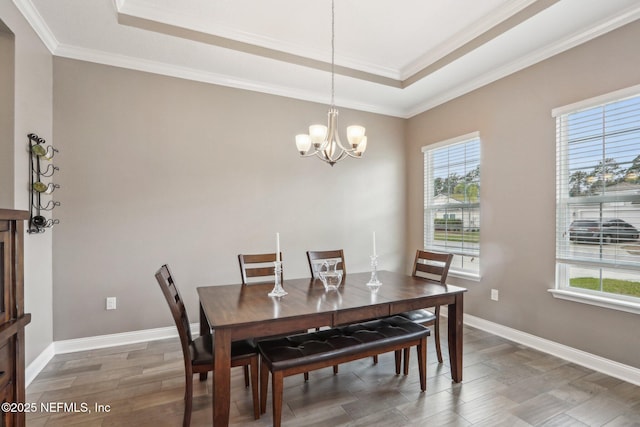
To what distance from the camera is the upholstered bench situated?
183 cm

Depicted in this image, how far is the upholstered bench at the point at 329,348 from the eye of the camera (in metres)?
1.83

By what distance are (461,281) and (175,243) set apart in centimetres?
335

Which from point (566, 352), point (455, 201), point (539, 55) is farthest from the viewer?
point (455, 201)

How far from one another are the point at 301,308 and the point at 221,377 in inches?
22.3

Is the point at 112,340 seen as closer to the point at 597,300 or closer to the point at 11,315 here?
the point at 11,315

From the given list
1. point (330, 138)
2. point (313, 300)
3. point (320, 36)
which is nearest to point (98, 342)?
point (313, 300)

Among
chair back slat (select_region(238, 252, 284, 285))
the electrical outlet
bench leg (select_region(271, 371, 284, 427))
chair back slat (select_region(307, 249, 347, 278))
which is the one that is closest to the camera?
bench leg (select_region(271, 371, 284, 427))

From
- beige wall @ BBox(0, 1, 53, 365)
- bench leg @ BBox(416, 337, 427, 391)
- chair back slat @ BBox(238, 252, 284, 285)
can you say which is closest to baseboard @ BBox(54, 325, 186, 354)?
beige wall @ BBox(0, 1, 53, 365)

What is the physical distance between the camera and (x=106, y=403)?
7.13 ft

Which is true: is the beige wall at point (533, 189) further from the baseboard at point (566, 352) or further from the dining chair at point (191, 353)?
the dining chair at point (191, 353)

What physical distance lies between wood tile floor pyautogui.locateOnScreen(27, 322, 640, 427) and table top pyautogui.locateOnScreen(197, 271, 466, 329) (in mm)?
632

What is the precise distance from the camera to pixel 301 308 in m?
1.97

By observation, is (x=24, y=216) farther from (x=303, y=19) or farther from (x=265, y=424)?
(x=303, y=19)

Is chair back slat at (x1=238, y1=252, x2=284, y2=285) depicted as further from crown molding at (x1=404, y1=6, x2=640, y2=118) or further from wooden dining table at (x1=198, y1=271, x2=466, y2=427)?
crown molding at (x1=404, y1=6, x2=640, y2=118)
